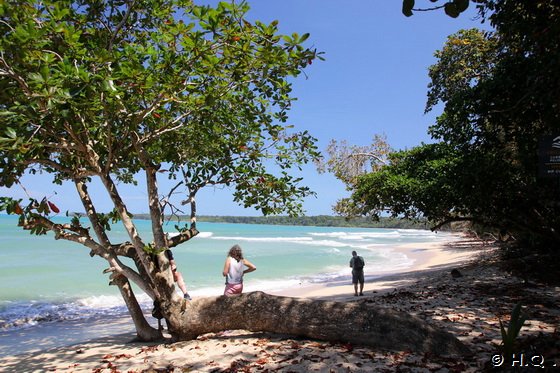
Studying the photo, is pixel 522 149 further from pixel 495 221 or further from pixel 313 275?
pixel 313 275

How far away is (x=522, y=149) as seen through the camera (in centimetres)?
741

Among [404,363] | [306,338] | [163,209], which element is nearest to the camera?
[404,363]

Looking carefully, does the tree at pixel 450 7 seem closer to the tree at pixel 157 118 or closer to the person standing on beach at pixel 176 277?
the tree at pixel 157 118

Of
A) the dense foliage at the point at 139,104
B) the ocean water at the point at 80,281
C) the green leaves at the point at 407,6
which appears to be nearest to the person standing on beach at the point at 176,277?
the dense foliage at the point at 139,104

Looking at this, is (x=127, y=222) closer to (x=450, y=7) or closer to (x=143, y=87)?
(x=143, y=87)

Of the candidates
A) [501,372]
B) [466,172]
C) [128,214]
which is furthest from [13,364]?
[466,172]

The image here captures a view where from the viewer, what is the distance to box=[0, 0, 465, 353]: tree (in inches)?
146

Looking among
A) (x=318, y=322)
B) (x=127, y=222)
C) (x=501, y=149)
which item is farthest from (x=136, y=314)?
(x=501, y=149)

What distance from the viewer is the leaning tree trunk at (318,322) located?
4285 mm

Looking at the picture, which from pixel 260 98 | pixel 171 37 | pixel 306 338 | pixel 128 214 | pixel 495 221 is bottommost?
pixel 306 338

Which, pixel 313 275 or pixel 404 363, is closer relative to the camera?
pixel 404 363

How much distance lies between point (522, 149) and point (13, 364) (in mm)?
9456

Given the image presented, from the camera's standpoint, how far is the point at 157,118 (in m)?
5.42

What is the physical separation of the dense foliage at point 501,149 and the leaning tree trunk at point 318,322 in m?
2.63
